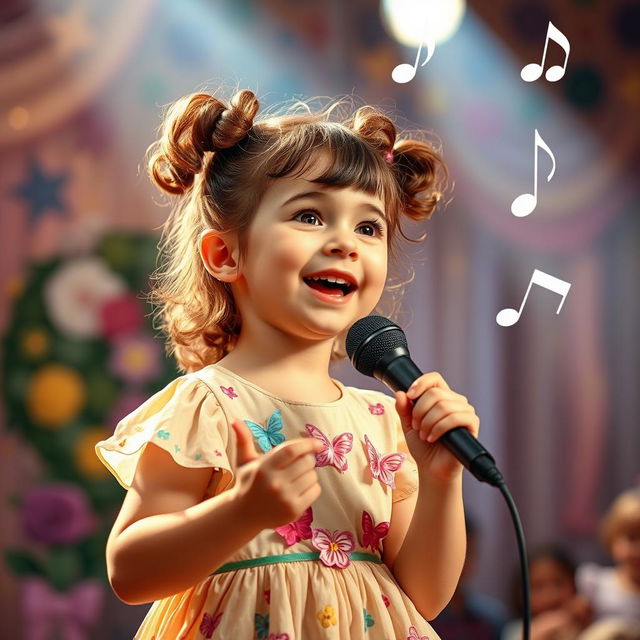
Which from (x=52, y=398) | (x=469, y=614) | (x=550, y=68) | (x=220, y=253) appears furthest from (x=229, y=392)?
(x=550, y=68)

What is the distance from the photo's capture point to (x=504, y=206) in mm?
2975

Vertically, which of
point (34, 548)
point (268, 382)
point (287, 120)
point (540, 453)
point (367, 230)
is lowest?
point (34, 548)

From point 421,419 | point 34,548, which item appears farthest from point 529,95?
point 421,419

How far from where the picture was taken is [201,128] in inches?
38.5

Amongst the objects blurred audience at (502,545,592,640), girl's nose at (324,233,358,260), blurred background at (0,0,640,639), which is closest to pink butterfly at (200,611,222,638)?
girl's nose at (324,233,358,260)

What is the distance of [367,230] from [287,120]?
5.9 inches

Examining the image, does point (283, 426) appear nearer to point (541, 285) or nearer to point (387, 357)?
point (387, 357)

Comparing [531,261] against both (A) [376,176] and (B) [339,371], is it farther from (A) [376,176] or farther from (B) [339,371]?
(A) [376,176]

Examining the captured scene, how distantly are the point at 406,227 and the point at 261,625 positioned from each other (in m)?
1.79

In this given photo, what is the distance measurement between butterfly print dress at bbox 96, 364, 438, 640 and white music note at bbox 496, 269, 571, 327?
1.87 meters

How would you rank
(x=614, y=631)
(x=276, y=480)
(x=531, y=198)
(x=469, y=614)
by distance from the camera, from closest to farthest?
1. (x=276, y=480)
2. (x=614, y=631)
3. (x=469, y=614)
4. (x=531, y=198)

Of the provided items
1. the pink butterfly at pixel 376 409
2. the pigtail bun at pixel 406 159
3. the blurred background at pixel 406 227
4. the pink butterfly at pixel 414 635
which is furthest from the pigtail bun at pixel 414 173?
the blurred background at pixel 406 227

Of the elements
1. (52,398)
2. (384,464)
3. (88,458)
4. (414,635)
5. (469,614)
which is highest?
(384,464)

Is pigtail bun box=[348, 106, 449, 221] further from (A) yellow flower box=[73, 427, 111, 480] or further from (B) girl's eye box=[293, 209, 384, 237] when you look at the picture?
(A) yellow flower box=[73, 427, 111, 480]
